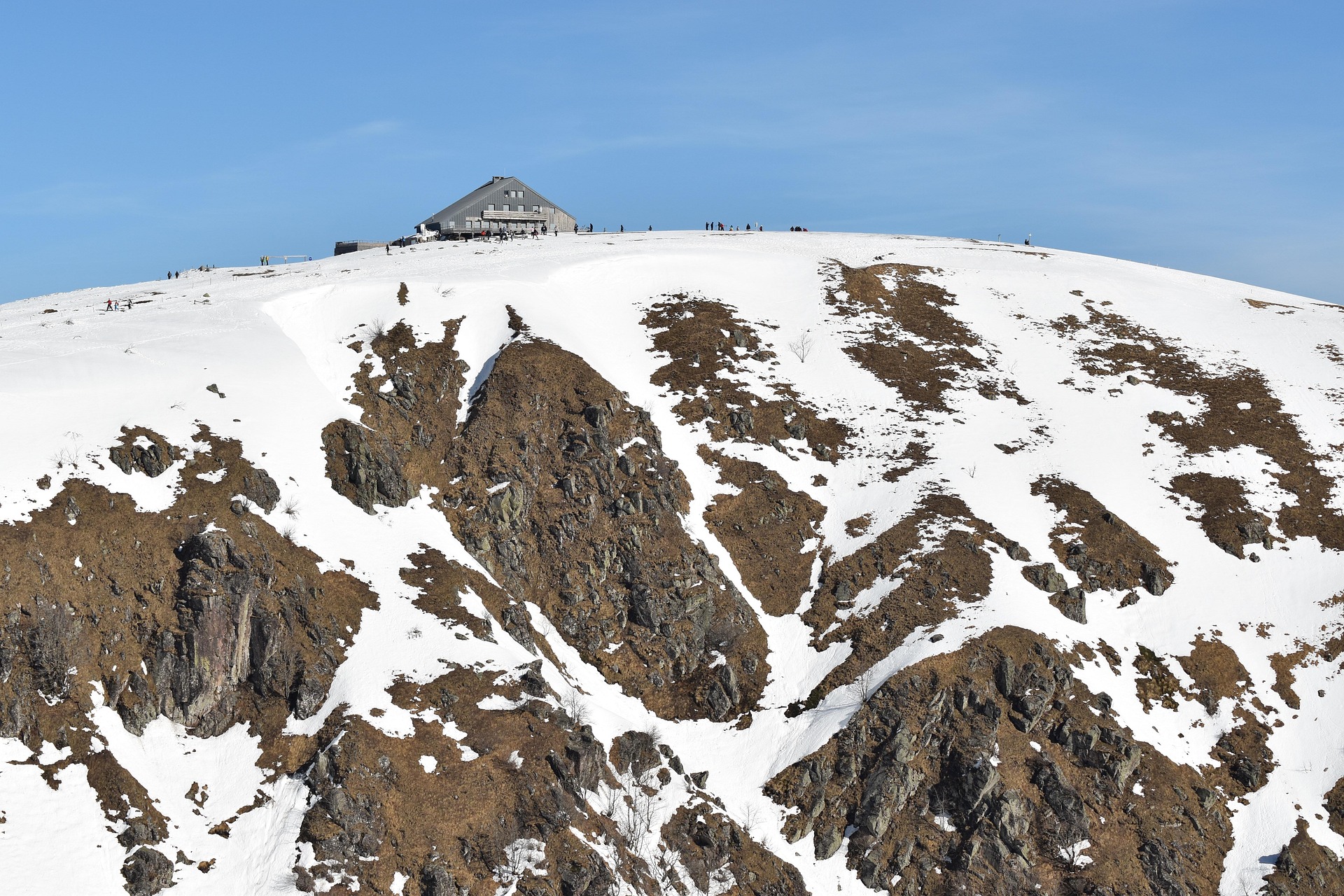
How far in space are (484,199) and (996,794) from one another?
8347 centimetres

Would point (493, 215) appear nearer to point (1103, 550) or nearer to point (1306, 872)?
point (1103, 550)

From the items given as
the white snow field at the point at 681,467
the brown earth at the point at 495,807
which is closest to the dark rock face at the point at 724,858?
the brown earth at the point at 495,807

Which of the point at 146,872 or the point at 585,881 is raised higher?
the point at 146,872

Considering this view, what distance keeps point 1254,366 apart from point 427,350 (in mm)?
57595

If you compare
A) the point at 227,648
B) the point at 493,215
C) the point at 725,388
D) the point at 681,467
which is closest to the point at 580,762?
the point at 227,648

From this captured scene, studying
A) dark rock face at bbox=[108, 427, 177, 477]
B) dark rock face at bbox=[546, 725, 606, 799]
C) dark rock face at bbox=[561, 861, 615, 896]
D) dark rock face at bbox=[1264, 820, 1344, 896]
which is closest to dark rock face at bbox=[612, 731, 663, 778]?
dark rock face at bbox=[546, 725, 606, 799]

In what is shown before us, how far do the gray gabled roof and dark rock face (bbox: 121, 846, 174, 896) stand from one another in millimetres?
79698

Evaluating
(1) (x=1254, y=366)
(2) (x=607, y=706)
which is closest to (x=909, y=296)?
(1) (x=1254, y=366)

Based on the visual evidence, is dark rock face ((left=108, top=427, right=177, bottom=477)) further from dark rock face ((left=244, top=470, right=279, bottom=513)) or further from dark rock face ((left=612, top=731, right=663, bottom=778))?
dark rock face ((left=612, top=731, right=663, bottom=778))

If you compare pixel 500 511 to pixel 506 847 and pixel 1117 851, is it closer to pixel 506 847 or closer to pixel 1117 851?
pixel 506 847

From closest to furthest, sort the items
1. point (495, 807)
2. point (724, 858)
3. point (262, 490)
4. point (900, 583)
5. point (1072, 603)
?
point (495, 807), point (724, 858), point (262, 490), point (1072, 603), point (900, 583)

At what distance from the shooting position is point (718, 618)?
5172 cm

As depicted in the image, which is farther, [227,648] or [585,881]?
[227,648]

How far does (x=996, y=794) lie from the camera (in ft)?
142
